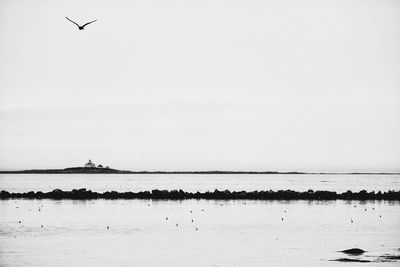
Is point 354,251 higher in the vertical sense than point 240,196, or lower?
lower

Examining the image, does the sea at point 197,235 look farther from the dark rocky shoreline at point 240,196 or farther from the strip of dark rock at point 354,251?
the dark rocky shoreline at point 240,196

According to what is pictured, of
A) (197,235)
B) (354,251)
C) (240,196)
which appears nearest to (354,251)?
(354,251)

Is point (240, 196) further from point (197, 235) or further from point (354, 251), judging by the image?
point (354, 251)

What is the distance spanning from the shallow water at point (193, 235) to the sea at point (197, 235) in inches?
1.5

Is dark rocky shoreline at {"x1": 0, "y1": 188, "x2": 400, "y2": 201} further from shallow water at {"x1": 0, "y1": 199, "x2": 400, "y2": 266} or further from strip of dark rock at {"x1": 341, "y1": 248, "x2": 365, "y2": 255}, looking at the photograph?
strip of dark rock at {"x1": 341, "y1": 248, "x2": 365, "y2": 255}

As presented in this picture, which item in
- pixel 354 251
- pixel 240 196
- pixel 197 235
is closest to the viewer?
pixel 354 251

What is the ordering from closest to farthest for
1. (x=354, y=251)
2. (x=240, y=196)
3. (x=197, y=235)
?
(x=354, y=251) → (x=197, y=235) → (x=240, y=196)

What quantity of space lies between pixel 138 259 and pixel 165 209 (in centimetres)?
2500

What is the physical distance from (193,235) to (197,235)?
0.63ft

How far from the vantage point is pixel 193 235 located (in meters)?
33.2

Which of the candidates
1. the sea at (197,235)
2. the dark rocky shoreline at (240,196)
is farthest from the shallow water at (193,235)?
the dark rocky shoreline at (240,196)

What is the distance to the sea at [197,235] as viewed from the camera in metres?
24.8

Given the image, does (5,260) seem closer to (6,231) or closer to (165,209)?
(6,231)

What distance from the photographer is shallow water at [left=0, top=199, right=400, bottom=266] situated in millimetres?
25078
